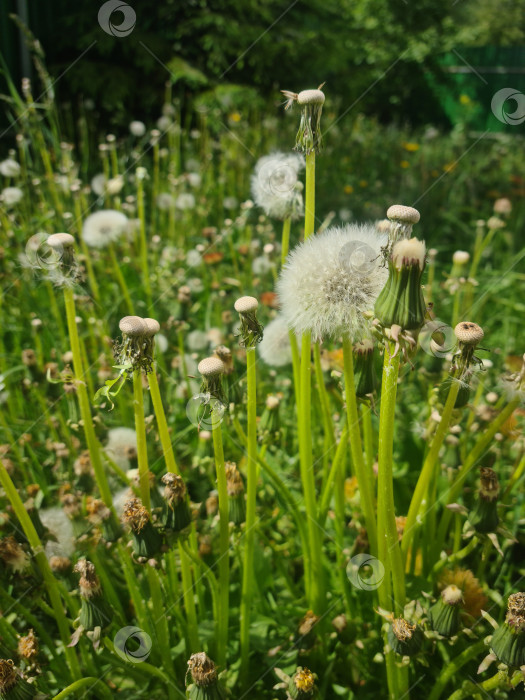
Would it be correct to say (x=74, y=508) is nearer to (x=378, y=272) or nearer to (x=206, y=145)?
(x=378, y=272)

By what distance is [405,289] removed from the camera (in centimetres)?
70

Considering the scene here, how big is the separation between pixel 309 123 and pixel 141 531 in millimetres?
707

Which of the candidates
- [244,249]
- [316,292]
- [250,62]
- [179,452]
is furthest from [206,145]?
[316,292]

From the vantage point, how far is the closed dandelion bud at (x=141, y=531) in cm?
95

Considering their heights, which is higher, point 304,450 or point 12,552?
point 304,450

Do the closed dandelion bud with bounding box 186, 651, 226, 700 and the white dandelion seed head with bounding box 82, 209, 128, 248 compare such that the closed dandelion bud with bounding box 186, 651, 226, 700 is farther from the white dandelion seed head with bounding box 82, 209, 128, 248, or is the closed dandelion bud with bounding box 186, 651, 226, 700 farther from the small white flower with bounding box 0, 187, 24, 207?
the small white flower with bounding box 0, 187, 24, 207

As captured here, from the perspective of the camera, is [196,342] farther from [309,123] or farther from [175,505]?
[309,123]

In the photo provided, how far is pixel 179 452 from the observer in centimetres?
195

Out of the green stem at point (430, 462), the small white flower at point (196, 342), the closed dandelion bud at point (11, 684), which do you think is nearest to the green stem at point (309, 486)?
the green stem at point (430, 462)

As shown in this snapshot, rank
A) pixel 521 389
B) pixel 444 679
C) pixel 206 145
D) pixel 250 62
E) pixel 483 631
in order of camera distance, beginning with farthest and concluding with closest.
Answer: pixel 250 62 → pixel 206 145 → pixel 483 631 → pixel 444 679 → pixel 521 389

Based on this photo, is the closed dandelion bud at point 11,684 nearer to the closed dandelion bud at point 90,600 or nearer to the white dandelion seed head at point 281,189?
the closed dandelion bud at point 90,600

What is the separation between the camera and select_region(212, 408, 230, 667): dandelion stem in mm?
962

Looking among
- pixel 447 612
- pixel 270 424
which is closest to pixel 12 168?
pixel 270 424

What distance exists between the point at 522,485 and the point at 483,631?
0.69 meters
